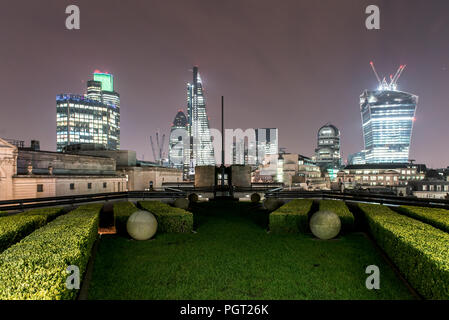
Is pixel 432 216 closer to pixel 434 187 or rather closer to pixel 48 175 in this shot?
pixel 48 175

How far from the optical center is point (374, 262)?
9797mm

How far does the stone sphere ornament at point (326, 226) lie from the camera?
40.8 ft

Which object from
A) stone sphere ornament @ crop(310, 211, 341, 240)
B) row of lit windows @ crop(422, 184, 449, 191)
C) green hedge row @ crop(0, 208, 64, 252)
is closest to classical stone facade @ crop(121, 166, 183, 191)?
green hedge row @ crop(0, 208, 64, 252)

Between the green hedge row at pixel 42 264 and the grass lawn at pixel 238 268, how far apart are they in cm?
158

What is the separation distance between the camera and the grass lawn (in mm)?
7520

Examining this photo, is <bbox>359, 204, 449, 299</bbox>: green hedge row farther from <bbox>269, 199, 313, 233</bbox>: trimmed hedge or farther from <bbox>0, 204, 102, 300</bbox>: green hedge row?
<bbox>0, 204, 102, 300</bbox>: green hedge row

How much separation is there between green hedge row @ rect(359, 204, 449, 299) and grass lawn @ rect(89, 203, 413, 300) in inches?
24.3

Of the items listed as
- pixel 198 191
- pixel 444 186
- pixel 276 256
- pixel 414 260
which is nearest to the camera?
pixel 414 260

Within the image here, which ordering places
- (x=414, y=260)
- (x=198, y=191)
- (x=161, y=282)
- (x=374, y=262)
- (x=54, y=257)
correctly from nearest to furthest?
(x=54, y=257) → (x=414, y=260) → (x=161, y=282) → (x=374, y=262) → (x=198, y=191)

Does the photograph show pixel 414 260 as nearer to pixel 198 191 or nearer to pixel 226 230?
pixel 226 230

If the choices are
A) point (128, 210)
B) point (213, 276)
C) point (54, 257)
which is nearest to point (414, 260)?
point (213, 276)

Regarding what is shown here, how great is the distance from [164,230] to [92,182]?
33091 millimetres

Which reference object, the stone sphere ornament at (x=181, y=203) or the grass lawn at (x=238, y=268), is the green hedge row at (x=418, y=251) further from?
the stone sphere ornament at (x=181, y=203)
